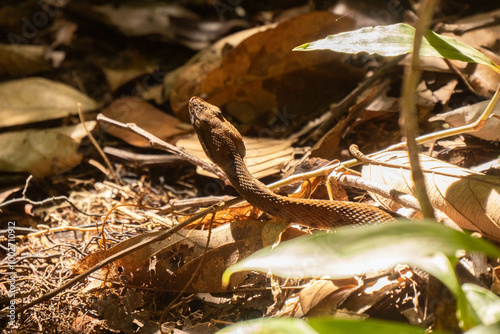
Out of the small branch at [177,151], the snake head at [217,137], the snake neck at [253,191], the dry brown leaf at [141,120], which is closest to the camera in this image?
the snake neck at [253,191]

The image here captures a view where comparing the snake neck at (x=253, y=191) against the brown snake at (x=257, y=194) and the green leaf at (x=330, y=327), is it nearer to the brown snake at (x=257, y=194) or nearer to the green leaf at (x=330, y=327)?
the brown snake at (x=257, y=194)

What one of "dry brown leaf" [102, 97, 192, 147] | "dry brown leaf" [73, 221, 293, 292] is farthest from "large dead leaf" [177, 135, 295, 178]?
"dry brown leaf" [73, 221, 293, 292]

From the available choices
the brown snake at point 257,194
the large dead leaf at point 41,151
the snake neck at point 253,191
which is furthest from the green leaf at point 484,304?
the large dead leaf at point 41,151

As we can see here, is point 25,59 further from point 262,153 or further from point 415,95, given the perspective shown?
point 415,95

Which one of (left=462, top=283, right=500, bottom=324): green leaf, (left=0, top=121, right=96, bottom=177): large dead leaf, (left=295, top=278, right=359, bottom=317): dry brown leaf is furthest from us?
(left=0, top=121, right=96, bottom=177): large dead leaf

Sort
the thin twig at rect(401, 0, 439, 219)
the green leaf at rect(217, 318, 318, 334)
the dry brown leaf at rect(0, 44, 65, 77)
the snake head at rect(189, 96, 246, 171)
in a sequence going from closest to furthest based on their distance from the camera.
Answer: the green leaf at rect(217, 318, 318, 334) → the thin twig at rect(401, 0, 439, 219) → the snake head at rect(189, 96, 246, 171) → the dry brown leaf at rect(0, 44, 65, 77)

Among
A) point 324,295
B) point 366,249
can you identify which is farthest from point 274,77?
point 366,249

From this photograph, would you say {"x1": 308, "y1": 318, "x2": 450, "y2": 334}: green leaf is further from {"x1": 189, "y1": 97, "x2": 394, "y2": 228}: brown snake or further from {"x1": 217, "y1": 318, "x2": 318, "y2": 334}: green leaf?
{"x1": 189, "y1": 97, "x2": 394, "y2": 228}: brown snake
